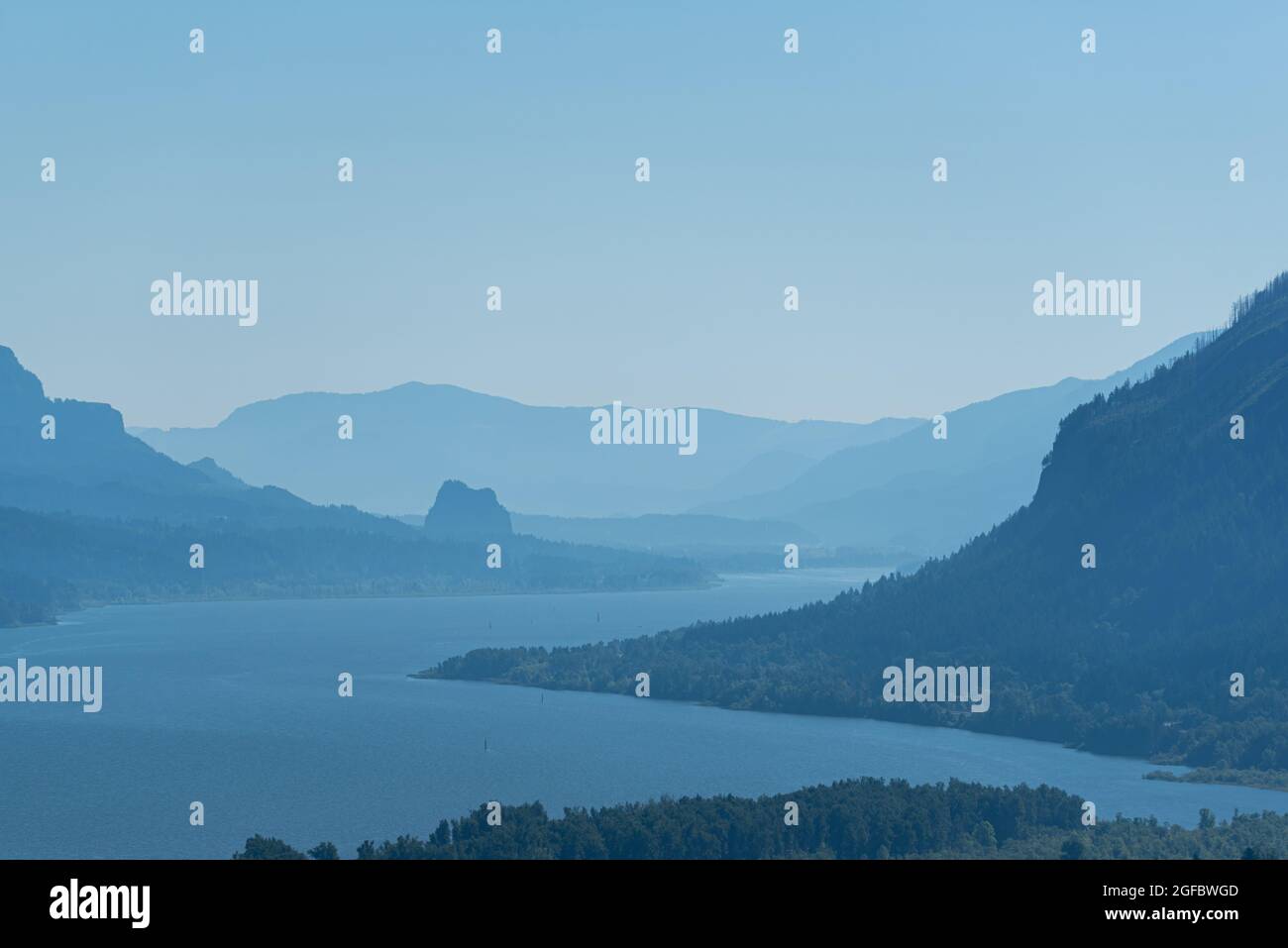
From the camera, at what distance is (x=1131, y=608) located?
560 feet

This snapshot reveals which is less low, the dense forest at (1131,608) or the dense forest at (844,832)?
the dense forest at (1131,608)

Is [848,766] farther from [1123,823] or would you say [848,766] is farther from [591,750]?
[1123,823]

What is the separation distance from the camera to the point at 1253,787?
387ft

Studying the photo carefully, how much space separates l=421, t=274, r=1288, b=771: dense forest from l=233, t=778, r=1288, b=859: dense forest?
42623mm

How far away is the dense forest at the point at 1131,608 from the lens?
147 m

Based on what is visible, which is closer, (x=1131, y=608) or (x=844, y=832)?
(x=844, y=832)

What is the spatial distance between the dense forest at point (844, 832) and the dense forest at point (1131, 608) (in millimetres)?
42623

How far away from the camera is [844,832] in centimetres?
8975

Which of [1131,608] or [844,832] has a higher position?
[1131,608]

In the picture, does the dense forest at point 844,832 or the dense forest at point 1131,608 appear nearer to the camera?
the dense forest at point 844,832

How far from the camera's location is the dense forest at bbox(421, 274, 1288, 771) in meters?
147

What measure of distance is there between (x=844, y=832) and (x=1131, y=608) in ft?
300
